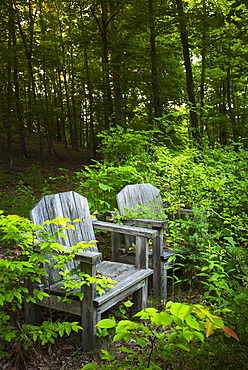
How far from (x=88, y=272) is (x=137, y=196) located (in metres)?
1.73

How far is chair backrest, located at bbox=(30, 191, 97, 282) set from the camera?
2596 mm

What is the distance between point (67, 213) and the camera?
9.48 ft

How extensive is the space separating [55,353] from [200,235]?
1825 millimetres

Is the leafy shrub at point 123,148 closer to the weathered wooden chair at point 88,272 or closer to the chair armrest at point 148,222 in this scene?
the chair armrest at point 148,222

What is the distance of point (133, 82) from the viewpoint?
10.1m

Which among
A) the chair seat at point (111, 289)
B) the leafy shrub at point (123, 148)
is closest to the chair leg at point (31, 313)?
the chair seat at point (111, 289)

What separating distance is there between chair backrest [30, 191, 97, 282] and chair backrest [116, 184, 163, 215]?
0.53 m

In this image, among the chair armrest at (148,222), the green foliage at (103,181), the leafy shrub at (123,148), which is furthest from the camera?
the leafy shrub at (123,148)

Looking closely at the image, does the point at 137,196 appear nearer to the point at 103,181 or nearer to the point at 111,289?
the point at 103,181

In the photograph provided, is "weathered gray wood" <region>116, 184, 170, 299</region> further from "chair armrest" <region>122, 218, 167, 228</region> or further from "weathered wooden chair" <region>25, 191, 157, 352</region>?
"weathered wooden chair" <region>25, 191, 157, 352</region>

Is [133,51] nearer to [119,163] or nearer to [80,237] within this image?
[119,163]

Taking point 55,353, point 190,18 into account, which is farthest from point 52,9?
point 55,353

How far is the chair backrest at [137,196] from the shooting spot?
349cm

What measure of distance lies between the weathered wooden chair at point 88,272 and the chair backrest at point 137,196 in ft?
1.73
